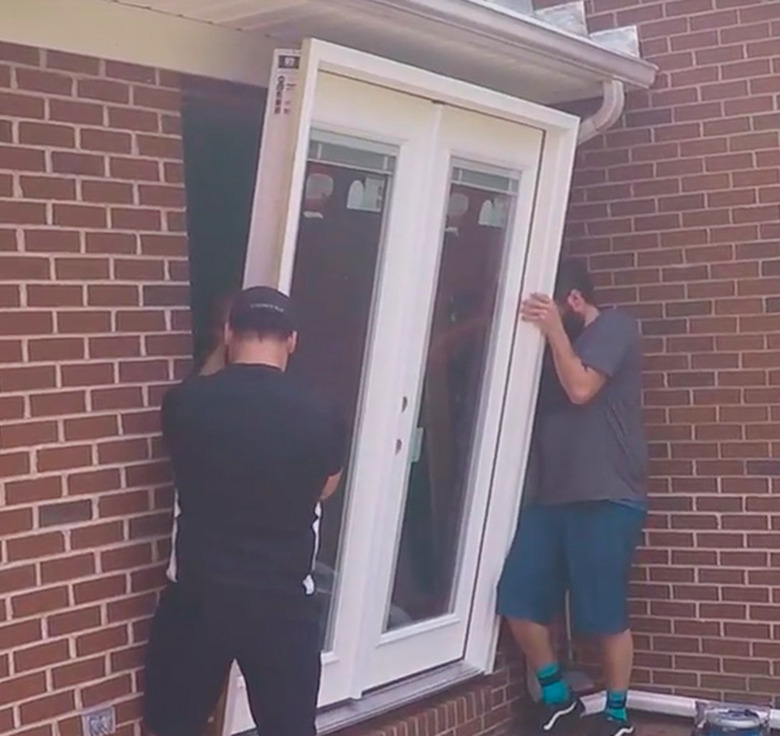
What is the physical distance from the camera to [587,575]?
5098mm

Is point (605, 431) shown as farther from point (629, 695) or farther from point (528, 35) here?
point (528, 35)

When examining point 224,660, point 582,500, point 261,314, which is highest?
point 261,314


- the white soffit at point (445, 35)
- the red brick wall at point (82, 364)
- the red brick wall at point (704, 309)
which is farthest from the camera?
the red brick wall at point (704, 309)

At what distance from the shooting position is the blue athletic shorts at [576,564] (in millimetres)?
5074

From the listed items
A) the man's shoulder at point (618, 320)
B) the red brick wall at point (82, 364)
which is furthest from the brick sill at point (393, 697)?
the man's shoulder at point (618, 320)

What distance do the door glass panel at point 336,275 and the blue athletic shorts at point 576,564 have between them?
106 cm

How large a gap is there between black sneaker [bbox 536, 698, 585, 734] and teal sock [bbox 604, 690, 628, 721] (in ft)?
0.46

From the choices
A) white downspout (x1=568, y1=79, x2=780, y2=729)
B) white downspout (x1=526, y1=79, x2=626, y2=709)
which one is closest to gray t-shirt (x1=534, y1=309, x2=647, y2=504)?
white downspout (x1=526, y1=79, x2=626, y2=709)

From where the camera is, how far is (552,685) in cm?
523

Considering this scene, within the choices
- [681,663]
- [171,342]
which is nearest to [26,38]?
[171,342]

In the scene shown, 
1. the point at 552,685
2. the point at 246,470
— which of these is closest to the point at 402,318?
the point at 246,470

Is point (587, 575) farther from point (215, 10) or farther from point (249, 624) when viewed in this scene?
point (215, 10)

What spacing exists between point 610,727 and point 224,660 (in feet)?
6.83

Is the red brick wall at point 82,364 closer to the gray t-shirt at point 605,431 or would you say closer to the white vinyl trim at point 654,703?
the gray t-shirt at point 605,431
